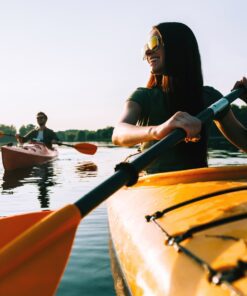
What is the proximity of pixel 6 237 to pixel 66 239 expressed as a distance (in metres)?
0.74

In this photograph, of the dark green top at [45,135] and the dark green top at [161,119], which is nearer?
the dark green top at [161,119]

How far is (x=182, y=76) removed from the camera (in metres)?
3.50

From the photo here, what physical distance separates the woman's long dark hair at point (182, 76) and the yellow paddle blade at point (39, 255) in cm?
172

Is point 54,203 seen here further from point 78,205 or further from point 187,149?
point 78,205

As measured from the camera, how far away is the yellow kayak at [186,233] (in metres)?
1.56

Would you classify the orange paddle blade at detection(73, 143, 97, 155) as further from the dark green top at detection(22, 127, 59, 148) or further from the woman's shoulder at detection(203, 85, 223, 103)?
the woman's shoulder at detection(203, 85, 223, 103)

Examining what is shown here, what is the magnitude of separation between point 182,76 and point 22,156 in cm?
1239

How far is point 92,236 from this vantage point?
497 cm

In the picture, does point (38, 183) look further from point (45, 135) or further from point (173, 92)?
point (173, 92)

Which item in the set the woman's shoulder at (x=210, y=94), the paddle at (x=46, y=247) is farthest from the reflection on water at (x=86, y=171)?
the paddle at (x=46, y=247)

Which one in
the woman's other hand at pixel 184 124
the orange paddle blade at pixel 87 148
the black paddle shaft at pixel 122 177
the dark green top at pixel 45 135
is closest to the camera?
the black paddle shaft at pixel 122 177

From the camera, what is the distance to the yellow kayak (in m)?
1.56

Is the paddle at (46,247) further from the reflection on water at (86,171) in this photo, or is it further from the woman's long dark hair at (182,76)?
the reflection on water at (86,171)

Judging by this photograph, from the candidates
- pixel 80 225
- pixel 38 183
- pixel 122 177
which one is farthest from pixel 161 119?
pixel 38 183
